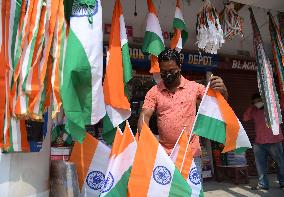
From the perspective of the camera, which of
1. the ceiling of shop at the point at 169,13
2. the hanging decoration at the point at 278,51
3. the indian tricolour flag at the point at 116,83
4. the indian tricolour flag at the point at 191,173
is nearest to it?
the indian tricolour flag at the point at 191,173

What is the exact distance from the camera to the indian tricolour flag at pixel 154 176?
249cm

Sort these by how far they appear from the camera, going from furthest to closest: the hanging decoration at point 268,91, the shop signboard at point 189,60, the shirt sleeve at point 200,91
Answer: the shop signboard at point 189,60 → the hanging decoration at point 268,91 → the shirt sleeve at point 200,91

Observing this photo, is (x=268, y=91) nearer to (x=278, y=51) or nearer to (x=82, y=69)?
(x=278, y=51)

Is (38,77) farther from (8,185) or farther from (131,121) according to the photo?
(131,121)

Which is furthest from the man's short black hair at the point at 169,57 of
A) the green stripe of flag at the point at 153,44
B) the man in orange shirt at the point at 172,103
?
the green stripe of flag at the point at 153,44

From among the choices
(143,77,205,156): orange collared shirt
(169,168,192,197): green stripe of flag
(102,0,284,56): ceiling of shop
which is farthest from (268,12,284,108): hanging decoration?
(169,168,192,197): green stripe of flag

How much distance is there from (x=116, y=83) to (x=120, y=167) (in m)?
0.86

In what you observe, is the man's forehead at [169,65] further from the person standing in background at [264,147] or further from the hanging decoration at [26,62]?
the person standing in background at [264,147]

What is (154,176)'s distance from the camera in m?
2.53

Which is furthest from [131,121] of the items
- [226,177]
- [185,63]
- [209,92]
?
[209,92]

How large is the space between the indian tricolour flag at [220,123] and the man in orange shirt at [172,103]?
0.10 meters

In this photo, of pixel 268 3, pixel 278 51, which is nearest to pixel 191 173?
pixel 278 51

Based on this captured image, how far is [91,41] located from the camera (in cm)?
217

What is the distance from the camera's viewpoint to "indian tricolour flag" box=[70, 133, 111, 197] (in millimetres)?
2799
